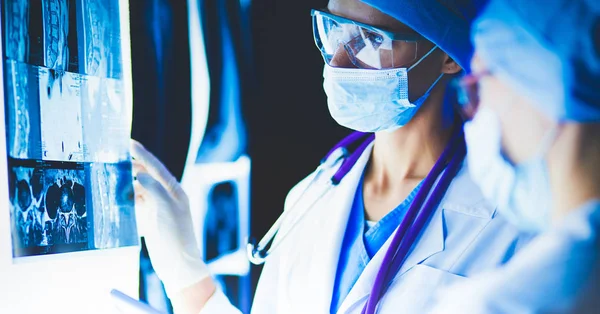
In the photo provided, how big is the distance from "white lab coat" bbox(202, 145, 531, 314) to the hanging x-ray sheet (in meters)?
0.34

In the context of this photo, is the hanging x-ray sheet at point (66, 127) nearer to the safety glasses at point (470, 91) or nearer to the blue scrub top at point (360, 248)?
the blue scrub top at point (360, 248)

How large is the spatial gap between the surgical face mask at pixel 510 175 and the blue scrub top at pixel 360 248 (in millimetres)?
540

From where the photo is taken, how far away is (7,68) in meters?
0.84

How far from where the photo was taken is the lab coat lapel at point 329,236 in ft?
3.71

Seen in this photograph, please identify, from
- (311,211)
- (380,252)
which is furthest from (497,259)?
(311,211)

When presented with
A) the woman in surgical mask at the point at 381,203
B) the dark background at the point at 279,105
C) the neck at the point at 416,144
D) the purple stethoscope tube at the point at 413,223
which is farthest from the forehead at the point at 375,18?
the dark background at the point at 279,105

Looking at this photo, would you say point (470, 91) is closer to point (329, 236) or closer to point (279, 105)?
point (329, 236)

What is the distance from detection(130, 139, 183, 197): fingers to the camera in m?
1.12

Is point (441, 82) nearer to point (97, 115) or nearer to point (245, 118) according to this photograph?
point (245, 118)

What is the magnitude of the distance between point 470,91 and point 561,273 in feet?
0.72

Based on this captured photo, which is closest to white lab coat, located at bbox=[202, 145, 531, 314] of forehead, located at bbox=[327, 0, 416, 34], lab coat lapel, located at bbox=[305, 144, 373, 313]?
lab coat lapel, located at bbox=[305, 144, 373, 313]

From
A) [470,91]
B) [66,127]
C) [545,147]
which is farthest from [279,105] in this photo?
[545,147]

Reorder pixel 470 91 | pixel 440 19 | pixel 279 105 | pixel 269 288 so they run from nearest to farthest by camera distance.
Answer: pixel 470 91, pixel 440 19, pixel 269 288, pixel 279 105

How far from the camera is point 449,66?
115cm
